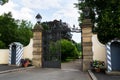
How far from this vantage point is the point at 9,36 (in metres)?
38.2

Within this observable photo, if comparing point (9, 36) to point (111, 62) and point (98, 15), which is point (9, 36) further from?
point (111, 62)

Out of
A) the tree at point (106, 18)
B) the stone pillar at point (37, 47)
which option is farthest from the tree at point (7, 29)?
the stone pillar at point (37, 47)

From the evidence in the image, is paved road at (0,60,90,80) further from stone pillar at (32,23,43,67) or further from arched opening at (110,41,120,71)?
stone pillar at (32,23,43,67)

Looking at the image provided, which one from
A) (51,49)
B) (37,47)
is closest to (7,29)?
(37,47)

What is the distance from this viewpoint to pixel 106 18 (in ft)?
73.6

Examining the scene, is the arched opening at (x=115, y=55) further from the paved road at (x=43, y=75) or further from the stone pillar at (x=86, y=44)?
the stone pillar at (x=86, y=44)

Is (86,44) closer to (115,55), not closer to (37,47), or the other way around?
(115,55)

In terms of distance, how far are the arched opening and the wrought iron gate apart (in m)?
5.08

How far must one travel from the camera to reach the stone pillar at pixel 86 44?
19688 millimetres

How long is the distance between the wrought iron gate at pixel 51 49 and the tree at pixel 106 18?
4395 millimetres

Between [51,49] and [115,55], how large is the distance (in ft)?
19.6

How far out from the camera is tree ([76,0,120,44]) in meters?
22.2

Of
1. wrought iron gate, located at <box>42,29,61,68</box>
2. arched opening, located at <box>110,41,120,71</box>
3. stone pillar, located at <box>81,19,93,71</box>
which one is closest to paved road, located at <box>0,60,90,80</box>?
arched opening, located at <box>110,41,120,71</box>

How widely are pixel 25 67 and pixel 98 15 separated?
10.1 metres
